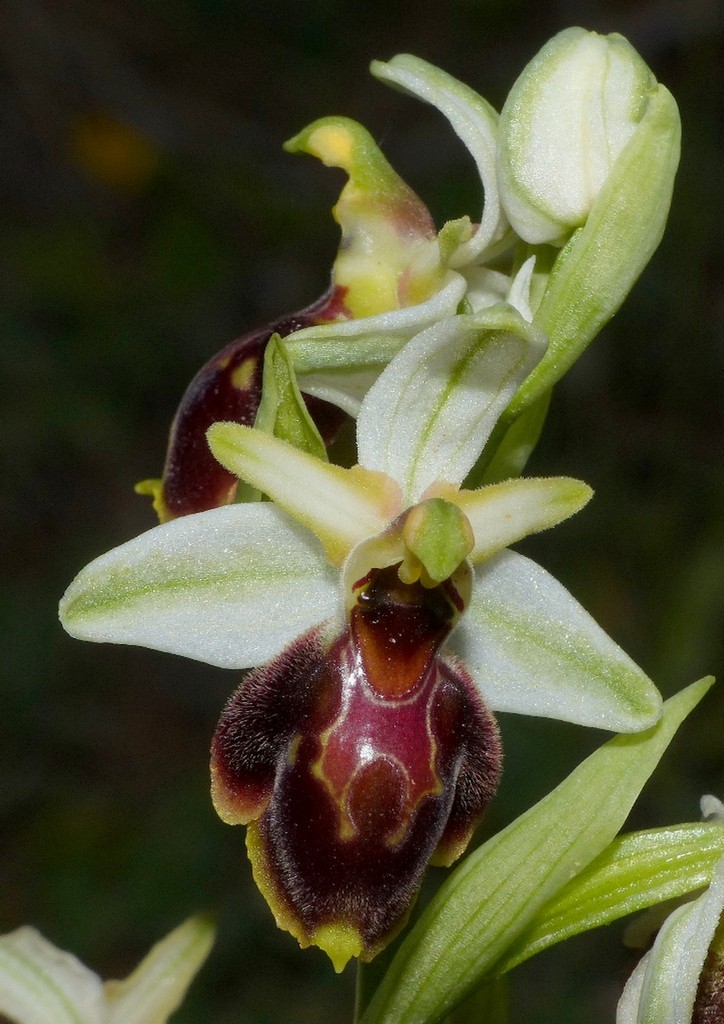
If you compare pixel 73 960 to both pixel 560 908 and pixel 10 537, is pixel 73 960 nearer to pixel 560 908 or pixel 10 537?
pixel 560 908

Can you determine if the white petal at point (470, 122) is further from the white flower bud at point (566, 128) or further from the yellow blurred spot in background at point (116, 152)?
the yellow blurred spot in background at point (116, 152)

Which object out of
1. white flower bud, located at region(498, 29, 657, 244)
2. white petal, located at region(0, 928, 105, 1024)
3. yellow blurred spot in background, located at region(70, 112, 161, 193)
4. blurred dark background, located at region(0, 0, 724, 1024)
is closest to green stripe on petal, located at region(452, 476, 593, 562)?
white flower bud, located at region(498, 29, 657, 244)

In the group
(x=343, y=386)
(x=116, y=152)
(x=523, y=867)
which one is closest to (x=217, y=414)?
(x=343, y=386)

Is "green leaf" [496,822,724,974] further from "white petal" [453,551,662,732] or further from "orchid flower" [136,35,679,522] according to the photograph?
"orchid flower" [136,35,679,522]

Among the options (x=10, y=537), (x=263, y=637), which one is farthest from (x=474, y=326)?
(x=10, y=537)

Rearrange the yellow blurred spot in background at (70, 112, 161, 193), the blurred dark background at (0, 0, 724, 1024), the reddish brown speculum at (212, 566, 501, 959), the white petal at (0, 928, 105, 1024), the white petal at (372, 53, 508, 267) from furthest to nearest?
the yellow blurred spot in background at (70, 112, 161, 193) < the blurred dark background at (0, 0, 724, 1024) < the white petal at (0, 928, 105, 1024) < the white petal at (372, 53, 508, 267) < the reddish brown speculum at (212, 566, 501, 959)

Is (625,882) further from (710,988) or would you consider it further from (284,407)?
(284,407)
